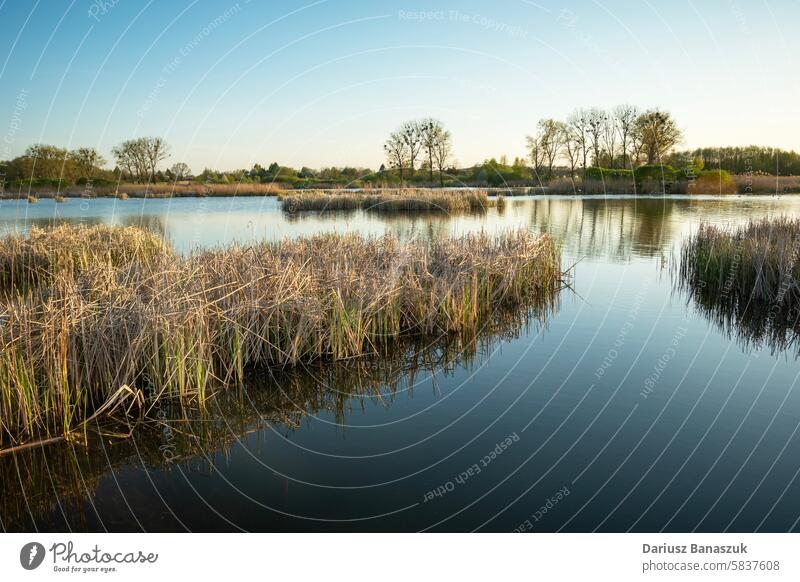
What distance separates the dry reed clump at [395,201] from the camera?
33406mm

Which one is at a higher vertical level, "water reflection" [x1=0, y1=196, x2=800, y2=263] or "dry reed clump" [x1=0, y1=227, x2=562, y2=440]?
"water reflection" [x1=0, y1=196, x2=800, y2=263]

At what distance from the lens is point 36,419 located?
225 inches

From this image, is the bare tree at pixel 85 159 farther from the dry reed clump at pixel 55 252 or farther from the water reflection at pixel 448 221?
the dry reed clump at pixel 55 252

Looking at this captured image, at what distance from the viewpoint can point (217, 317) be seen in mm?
7395

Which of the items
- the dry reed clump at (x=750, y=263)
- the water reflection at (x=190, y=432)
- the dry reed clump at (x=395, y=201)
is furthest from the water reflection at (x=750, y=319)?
the dry reed clump at (x=395, y=201)

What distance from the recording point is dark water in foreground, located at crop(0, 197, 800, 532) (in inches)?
186

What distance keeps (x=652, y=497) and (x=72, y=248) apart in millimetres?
14423

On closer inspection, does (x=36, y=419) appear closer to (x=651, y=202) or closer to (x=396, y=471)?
(x=396, y=471)

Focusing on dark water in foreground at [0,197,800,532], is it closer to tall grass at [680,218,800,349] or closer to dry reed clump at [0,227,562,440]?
dry reed clump at [0,227,562,440]

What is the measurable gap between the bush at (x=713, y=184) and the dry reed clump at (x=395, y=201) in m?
19.8

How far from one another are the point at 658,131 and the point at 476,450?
4488cm
